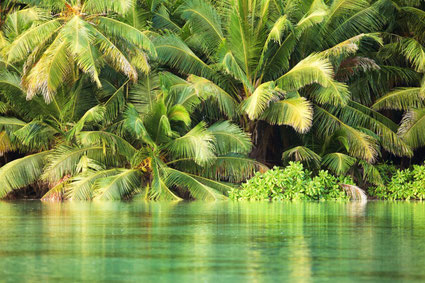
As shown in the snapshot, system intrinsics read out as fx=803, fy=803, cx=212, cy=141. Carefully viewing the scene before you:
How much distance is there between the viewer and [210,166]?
2089 centimetres

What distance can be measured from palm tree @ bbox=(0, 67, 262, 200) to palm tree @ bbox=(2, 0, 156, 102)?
858 mm

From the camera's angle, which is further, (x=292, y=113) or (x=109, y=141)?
(x=109, y=141)

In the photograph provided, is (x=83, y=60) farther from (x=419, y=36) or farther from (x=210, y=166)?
(x=419, y=36)

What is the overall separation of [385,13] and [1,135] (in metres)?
11.5

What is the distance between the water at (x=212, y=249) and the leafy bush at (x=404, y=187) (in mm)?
10259

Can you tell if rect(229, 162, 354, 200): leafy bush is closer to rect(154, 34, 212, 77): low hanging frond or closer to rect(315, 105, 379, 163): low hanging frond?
rect(315, 105, 379, 163): low hanging frond

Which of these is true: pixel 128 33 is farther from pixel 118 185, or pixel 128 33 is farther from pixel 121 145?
pixel 118 185

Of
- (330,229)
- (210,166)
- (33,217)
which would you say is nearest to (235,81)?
(210,166)

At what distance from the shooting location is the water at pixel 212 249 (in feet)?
19.7

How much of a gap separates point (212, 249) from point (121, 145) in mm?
13263

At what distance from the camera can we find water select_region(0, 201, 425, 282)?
19.7 ft

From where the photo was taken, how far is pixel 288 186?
20.6 metres

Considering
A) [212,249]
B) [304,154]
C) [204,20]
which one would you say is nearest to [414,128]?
[304,154]

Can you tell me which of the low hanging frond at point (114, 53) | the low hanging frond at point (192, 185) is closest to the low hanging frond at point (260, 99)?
the low hanging frond at point (192, 185)
